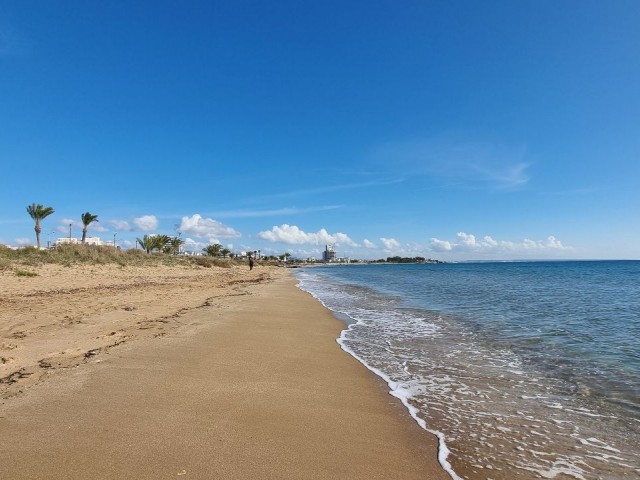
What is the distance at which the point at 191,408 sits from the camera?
450cm

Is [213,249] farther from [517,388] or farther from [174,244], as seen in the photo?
[517,388]

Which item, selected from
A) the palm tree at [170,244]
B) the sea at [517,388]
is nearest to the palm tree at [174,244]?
the palm tree at [170,244]

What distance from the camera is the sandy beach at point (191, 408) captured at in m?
3.33

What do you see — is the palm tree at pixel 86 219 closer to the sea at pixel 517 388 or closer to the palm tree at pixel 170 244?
the palm tree at pixel 170 244

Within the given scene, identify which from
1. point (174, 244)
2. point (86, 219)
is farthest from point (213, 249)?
point (86, 219)

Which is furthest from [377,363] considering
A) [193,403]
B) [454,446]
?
[193,403]

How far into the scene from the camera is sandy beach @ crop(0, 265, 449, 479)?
3334 millimetres

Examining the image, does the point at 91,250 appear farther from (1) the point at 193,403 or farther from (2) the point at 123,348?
(1) the point at 193,403

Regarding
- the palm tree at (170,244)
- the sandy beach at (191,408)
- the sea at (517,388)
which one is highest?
the palm tree at (170,244)

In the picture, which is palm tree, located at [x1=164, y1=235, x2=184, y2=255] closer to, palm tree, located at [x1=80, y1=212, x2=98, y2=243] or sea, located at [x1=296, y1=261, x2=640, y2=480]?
palm tree, located at [x1=80, y1=212, x2=98, y2=243]

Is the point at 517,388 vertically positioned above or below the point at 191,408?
below

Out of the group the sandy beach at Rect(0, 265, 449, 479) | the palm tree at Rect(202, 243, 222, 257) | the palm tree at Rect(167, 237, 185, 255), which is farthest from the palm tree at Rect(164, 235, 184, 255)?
the sandy beach at Rect(0, 265, 449, 479)

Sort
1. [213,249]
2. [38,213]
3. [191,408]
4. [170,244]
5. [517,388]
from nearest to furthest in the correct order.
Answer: [191,408] → [517,388] → [38,213] → [170,244] → [213,249]

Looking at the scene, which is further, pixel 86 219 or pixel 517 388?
pixel 86 219
